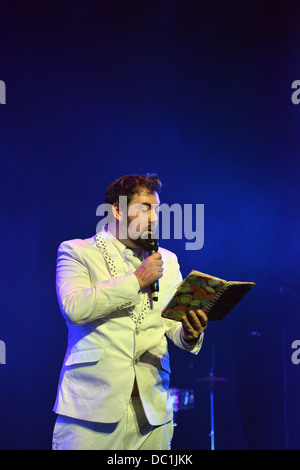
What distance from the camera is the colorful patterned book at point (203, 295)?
5.57ft

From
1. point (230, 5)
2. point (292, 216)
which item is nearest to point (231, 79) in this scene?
point (230, 5)

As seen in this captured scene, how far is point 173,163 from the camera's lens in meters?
3.88

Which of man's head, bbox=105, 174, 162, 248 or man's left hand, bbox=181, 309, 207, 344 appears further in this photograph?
man's head, bbox=105, 174, 162, 248

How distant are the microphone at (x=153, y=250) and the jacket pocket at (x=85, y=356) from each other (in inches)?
13.0

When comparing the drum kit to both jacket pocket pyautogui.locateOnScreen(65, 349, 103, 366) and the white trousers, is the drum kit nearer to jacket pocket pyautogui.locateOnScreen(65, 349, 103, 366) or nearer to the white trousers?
the white trousers

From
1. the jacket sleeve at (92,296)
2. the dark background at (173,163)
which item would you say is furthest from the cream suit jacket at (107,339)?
the dark background at (173,163)

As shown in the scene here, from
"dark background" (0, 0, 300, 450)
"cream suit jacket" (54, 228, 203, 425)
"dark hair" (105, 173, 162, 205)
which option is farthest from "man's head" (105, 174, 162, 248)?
"dark background" (0, 0, 300, 450)

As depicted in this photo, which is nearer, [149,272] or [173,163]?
[149,272]

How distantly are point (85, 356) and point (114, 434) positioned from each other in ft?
0.99

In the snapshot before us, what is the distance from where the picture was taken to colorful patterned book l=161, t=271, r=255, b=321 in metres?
1.70

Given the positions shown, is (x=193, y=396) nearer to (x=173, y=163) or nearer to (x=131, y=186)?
(x=173, y=163)

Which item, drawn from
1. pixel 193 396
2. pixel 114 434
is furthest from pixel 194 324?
pixel 193 396

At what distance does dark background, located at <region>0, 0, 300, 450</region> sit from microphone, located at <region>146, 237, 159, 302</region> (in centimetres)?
151
